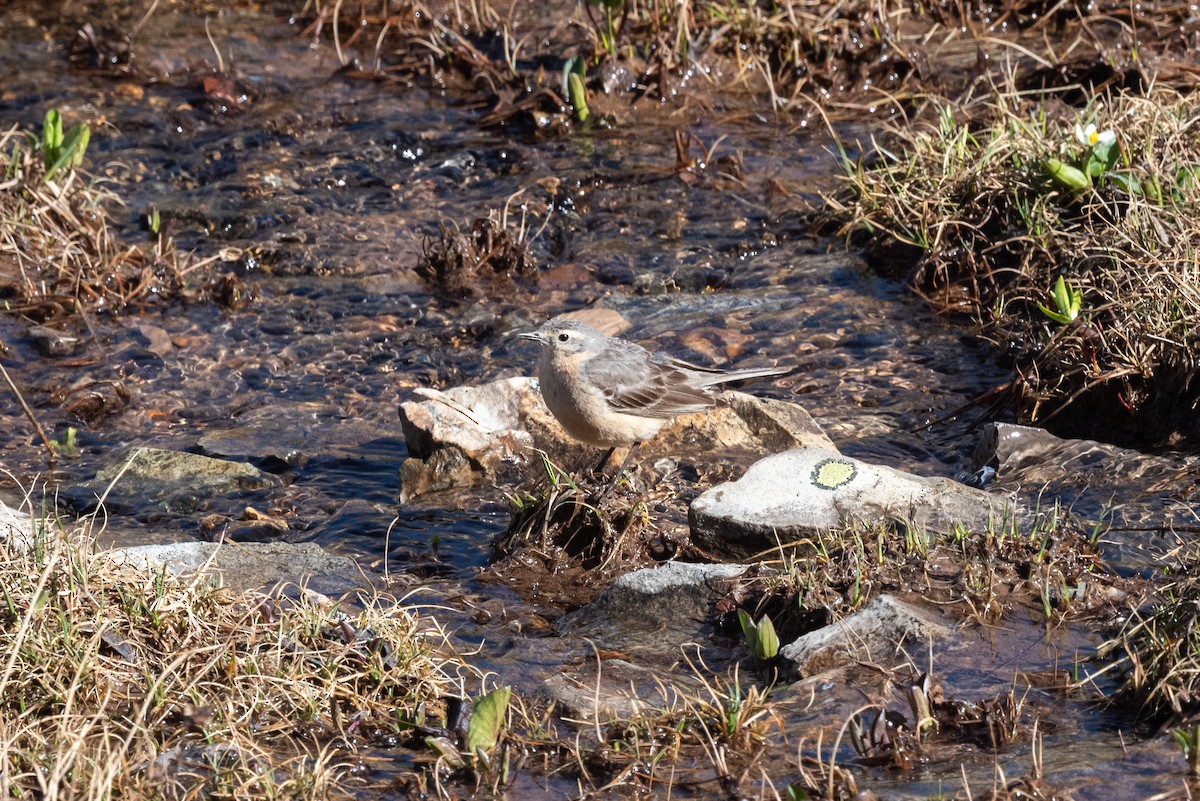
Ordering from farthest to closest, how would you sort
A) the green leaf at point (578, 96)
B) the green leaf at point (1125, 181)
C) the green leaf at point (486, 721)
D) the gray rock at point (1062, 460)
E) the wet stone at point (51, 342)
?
the green leaf at point (578, 96)
the wet stone at point (51, 342)
the green leaf at point (1125, 181)
the gray rock at point (1062, 460)
the green leaf at point (486, 721)

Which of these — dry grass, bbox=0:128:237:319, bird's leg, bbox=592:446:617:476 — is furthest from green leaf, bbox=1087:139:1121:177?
dry grass, bbox=0:128:237:319

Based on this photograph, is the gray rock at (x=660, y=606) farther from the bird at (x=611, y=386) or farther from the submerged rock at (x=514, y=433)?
the submerged rock at (x=514, y=433)

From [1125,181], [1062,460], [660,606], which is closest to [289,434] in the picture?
[660,606]

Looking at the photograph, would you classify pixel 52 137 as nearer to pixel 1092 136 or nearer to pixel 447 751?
pixel 447 751

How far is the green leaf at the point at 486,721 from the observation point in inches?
179

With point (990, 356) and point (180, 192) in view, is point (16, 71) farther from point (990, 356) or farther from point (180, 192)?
point (990, 356)

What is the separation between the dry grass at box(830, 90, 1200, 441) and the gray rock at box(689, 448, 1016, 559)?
1638 mm

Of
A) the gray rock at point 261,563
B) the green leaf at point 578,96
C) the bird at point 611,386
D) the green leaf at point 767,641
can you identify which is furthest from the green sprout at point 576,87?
the green leaf at point 767,641

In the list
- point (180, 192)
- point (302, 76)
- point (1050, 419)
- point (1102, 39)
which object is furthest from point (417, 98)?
point (1050, 419)

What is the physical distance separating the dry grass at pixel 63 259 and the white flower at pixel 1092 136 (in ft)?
19.4

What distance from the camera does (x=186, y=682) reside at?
4.69m

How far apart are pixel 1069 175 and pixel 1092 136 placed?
415 mm

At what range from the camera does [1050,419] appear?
7.75 m

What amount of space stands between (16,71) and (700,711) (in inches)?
440
